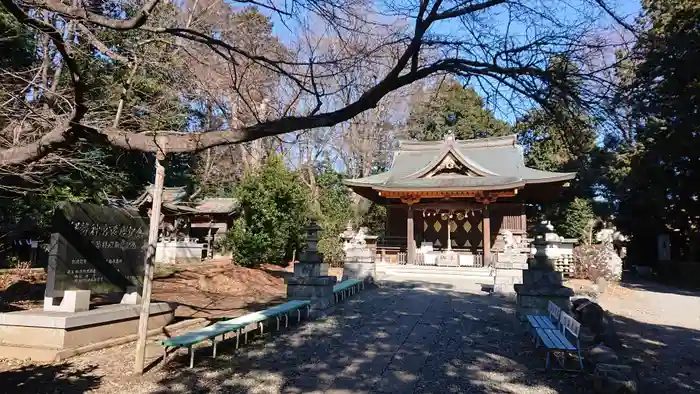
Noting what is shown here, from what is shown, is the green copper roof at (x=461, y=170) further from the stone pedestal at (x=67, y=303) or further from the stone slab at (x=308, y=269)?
the stone pedestal at (x=67, y=303)

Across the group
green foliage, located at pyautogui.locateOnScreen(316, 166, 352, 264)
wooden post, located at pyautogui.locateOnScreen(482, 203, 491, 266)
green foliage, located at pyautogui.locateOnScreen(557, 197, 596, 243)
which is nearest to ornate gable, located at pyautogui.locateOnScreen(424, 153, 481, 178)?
wooden post, located at pyautogui.locateOnScreen(482, 203, 491, 266)

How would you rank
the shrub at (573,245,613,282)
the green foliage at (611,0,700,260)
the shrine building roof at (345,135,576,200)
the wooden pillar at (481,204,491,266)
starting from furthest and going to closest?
the shrine building roof at (345,135,576,200)
the wooden pillar at (481,204,491,266)
the shrub at (573,245,613,282)
the green foliage at (611,0,700,260)

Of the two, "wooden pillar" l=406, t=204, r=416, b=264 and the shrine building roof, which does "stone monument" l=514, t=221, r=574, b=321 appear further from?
"wooden pillar" l=406, t=204, r=416, b=264

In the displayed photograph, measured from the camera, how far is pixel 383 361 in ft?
18.6

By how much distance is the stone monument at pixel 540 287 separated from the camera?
810cm

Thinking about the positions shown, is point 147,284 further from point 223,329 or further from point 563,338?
point 563,338

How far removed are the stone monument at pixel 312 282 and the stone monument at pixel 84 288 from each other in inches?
99.0

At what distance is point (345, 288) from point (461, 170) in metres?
13.0

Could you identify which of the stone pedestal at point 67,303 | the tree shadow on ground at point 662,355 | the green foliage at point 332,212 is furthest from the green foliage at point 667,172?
the green foliage at point 332,212

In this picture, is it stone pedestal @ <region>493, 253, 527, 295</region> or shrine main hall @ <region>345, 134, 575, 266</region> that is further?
shrine main hall @ <region>345, 134, 575, 266</region>

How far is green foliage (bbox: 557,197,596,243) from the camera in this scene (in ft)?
87.1

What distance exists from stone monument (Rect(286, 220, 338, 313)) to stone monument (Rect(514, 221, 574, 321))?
143 inches

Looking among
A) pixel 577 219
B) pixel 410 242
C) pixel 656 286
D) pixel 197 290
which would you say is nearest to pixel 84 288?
pixel 197 290

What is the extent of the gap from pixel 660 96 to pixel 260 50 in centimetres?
437
